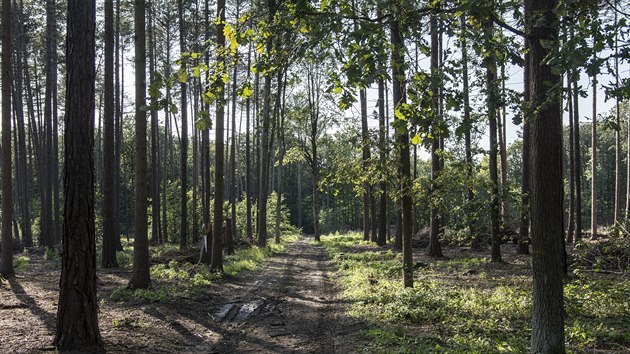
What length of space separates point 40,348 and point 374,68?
548cm

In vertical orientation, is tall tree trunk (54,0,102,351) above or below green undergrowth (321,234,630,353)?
above

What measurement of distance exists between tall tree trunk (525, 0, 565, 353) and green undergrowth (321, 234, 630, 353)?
3.11 ft

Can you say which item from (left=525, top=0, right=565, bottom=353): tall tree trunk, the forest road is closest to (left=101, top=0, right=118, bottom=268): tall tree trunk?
the forest road

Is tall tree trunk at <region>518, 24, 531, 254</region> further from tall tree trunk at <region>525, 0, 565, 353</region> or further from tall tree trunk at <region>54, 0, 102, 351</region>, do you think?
tall tree trunk at <region>54, 0, 102, 351</region>

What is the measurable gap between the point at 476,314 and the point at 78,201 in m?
6.59

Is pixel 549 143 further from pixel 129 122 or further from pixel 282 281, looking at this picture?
pixel 129 122

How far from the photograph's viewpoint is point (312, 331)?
307 inches

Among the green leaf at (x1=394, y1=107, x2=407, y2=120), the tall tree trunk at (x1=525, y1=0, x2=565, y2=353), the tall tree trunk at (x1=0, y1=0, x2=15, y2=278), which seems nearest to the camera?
the green leaf at (x1=394, y1=107, x2=407, y2=120)

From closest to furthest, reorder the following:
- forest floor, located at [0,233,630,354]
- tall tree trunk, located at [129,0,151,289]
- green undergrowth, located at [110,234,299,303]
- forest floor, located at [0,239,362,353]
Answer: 1. forest floor, located at [0,233,630,354]
2. forest floor, located at [0,239,362,353]
3. green undergrowth, located at [110,234,299,303]
4. tall tree trunk, located at [129,0,151,289]

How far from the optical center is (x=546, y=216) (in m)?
4.71

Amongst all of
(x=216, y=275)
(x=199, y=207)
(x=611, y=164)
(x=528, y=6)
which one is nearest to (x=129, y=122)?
(x=199, y=207)

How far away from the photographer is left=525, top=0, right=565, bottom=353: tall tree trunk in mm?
4652

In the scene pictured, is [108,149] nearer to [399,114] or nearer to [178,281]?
[178,281]

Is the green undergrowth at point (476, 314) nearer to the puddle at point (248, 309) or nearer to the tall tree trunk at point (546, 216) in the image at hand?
the tall tree trunk at point (546, 216)
